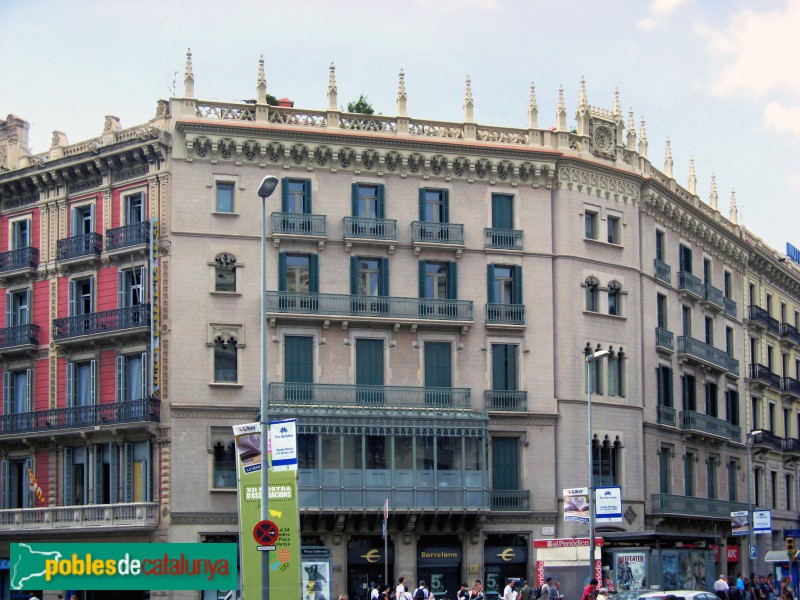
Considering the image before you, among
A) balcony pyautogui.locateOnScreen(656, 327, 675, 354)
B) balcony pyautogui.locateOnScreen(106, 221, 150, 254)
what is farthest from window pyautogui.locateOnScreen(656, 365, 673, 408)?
balcony pyautogui.locateOnScreen(106, 221, 150, 254)

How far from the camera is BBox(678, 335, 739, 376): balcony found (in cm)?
6359

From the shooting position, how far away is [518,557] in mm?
54781

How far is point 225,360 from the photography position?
52688 mm

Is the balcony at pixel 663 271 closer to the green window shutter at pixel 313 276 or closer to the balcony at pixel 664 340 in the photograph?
the balcony at pixel 664 340

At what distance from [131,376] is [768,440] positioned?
3708 cm

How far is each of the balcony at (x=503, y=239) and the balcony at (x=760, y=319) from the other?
73.6ft

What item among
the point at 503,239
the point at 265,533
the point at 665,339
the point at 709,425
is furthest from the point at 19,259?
the point at 709,425

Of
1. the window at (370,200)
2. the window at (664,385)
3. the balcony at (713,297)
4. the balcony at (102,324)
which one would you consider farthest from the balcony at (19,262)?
the balcony at (713,297)

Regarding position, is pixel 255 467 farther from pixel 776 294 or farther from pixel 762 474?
pixel 776 294

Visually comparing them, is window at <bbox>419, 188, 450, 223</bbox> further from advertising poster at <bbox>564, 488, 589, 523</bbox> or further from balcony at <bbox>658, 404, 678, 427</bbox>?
advertising poster at <bbox>564, 488, 589, 523</bbox>

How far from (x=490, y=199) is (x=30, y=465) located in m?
21.6

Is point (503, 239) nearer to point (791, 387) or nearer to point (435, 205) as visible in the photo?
point (435, 205)

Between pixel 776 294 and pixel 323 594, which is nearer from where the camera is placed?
pixel 323 594

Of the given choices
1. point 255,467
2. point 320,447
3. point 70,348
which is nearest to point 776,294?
point 320,447
